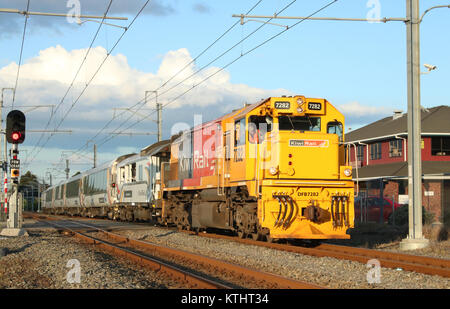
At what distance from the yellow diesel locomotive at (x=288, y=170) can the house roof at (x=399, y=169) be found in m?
22.1

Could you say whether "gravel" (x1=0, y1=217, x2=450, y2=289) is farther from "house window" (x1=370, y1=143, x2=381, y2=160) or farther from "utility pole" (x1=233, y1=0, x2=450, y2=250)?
"house window" (x1=370, y1=143, x2=381, y2=160)

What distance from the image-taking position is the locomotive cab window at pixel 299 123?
594 inches

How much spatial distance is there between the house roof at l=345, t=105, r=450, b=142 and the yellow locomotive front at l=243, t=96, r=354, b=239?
24.8 meters

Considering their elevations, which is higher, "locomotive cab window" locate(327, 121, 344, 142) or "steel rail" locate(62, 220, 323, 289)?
"locomotive cab window" locate(327, 121, 344, 142)

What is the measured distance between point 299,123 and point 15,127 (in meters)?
9.61

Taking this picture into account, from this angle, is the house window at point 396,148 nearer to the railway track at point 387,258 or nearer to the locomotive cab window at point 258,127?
the railway track at point 387,258

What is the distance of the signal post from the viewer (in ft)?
62.3

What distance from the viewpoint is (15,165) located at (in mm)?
20375

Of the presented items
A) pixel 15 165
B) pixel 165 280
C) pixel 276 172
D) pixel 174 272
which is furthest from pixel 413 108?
pixel 15 165

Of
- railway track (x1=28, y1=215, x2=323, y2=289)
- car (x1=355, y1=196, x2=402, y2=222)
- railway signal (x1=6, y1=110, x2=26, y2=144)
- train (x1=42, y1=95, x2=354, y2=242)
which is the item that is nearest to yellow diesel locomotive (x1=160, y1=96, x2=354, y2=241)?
train (x1=42, y1=95, x2=354, y2=242)

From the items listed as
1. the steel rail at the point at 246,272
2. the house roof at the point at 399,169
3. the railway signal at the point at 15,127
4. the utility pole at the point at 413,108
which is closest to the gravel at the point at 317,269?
the steel rail at the point at 246,272
